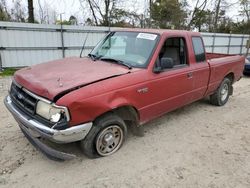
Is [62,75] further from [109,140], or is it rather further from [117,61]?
[109,140]

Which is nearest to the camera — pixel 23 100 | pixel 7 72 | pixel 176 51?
pixel 23 100

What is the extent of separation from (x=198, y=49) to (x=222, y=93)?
1.84 metres

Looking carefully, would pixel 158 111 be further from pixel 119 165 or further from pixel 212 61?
pixel 212 61

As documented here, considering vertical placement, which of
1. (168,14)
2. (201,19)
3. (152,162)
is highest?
(168,14)

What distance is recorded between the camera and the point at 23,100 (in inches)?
126

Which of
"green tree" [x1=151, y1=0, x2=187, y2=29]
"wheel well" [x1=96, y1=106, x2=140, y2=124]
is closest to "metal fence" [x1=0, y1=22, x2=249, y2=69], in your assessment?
"wheel well" [x1=96, y1=106, x2=140, y2=124]

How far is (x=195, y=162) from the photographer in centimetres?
337

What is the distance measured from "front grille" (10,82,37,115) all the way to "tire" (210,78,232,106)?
4.48 m

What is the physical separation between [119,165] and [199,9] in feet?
81.1

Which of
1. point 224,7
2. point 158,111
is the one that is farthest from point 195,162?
point 224,7

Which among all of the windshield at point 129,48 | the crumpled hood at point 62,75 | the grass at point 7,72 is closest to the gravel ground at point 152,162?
Answer: the crumpled hood at point 62,75

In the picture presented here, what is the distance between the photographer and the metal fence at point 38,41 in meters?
9.20

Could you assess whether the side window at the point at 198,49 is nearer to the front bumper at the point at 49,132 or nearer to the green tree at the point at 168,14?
the front bumper at the point at 49,132

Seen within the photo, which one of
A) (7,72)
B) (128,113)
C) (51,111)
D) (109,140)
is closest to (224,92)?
(128,113)
